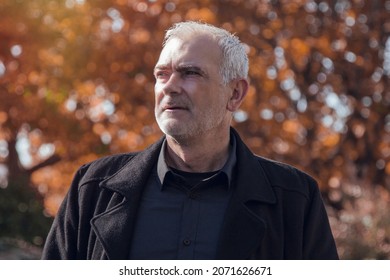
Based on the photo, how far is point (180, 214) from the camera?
3270mm

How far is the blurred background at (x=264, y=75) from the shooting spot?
11.9m

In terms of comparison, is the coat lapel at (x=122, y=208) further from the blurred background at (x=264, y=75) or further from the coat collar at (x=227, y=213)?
the blurred background at (x=264, y=75)

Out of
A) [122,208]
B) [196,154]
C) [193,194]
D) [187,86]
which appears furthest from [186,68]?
[122,208]

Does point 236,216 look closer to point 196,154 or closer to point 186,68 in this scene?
point 196,154

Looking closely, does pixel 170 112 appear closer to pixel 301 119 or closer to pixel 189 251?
pixel 189 251

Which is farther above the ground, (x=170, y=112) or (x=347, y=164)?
(x=170, y=112)

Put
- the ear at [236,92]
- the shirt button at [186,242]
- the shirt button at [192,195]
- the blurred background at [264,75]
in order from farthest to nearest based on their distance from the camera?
the blurred background at [264,75], the ear at [236,92], the shirt button at [192,195], the shirt button at [186,242]

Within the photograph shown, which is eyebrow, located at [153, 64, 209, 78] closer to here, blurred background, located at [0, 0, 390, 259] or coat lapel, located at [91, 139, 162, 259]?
coat lapel, located at [91, 139, 162, 259]

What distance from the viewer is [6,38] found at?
1152 cm

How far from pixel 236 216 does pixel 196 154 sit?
0.32 meters

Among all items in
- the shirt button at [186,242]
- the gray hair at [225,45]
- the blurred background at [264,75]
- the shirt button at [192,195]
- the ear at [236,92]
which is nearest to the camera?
the shirt button at [186,242]

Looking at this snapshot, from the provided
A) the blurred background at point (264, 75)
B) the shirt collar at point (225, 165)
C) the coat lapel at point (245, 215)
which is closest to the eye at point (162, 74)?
the shirt collar at point (225, 165)
